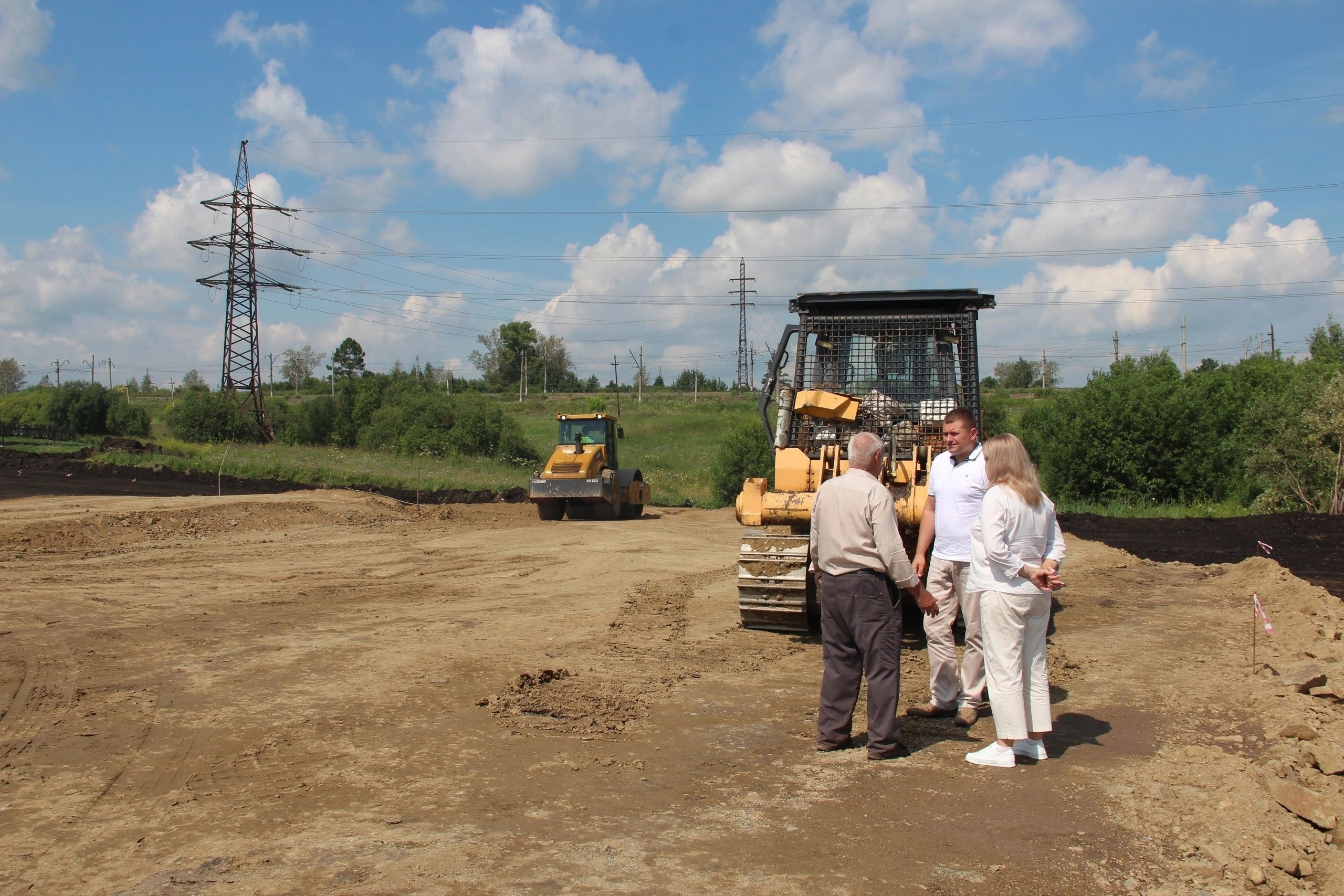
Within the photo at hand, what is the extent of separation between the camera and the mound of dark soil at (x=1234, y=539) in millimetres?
15484

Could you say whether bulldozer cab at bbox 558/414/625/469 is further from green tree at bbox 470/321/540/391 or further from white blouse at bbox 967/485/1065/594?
green tree at bbox 470/321/540/391

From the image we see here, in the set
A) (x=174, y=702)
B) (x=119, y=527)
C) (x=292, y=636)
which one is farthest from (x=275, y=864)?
(x=119, y=527)

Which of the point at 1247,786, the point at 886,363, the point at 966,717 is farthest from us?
the point at 886,363

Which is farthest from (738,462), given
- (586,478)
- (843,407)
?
(843,407)

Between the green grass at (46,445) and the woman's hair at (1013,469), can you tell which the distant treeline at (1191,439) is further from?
the green grass at (46,445)

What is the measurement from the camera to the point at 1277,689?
7086 mm

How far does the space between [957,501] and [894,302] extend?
4115 millimetres

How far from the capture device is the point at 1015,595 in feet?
17.5

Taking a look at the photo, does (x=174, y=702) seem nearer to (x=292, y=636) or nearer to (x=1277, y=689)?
(x=292, y=636)

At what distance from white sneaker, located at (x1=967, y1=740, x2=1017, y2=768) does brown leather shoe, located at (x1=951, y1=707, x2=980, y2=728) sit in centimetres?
69

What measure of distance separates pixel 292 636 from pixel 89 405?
46589 millimetres

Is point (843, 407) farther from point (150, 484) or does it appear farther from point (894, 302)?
point (150, 484)

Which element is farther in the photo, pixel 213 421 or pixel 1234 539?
pixel 213 421

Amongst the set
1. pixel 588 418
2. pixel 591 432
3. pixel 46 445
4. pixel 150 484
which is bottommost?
pixel 150 484
